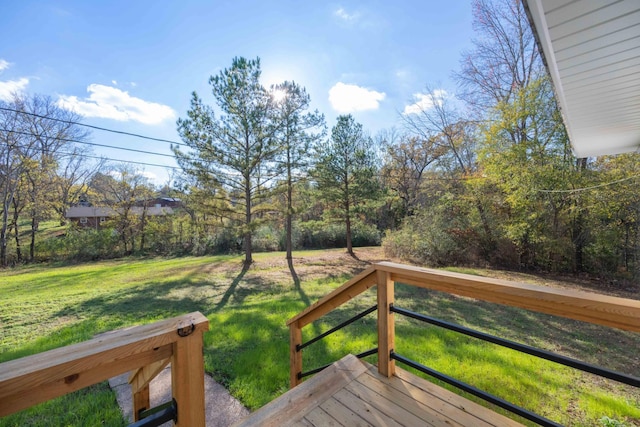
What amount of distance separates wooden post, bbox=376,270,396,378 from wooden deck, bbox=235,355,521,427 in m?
0.08

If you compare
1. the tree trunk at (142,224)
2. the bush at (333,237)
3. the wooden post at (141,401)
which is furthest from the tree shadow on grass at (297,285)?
the tree trunk at (142,224)

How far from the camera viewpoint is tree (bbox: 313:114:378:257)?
11258mm

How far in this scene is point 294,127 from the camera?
31.4 feet

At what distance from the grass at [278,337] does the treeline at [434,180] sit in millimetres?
3376

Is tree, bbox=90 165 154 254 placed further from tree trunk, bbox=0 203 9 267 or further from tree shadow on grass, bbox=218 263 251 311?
tree shadow on grass, bbox=218 263 251 311

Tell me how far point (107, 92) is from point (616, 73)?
14.7 m

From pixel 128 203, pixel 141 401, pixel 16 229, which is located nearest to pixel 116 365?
pixel 141 401

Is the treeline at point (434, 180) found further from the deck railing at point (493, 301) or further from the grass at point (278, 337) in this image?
the deck railing at point (493, 301)

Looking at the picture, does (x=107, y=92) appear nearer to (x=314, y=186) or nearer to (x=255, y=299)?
(x=314, y=186)

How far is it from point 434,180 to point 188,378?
1392 centimetres

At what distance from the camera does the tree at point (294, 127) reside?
9.45m

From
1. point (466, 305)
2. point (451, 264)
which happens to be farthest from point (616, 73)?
point (451, 264)

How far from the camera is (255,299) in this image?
5.99 meters

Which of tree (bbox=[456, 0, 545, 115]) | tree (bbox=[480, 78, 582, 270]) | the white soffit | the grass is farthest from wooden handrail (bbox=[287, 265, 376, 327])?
tree (bbox=[456, 0, 545, 115])
